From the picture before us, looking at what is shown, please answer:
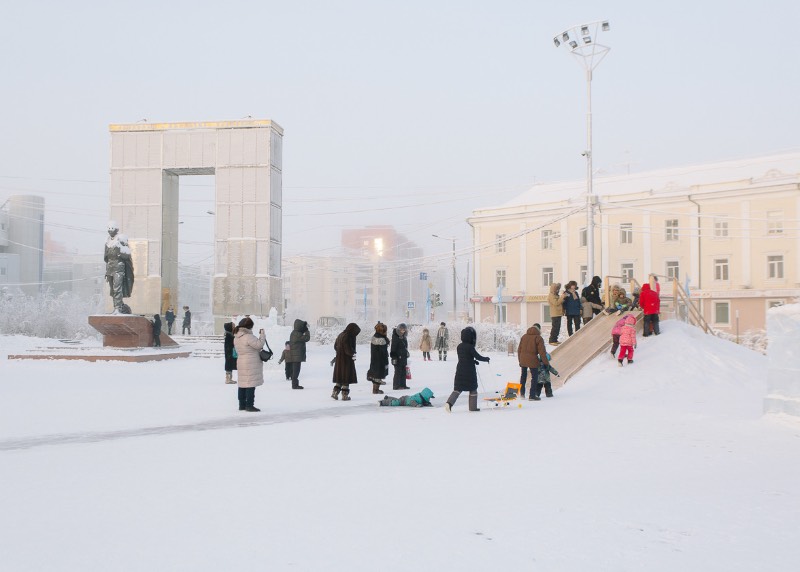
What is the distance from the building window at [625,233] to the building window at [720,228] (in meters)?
5.98

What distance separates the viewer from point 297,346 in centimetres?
1733

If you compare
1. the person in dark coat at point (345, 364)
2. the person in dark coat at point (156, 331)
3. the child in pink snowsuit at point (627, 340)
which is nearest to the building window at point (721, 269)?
the child in pink snowsuit at point (627, 340)

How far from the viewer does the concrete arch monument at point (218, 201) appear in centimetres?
3662

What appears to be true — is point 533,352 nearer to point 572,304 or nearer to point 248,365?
point 248,365

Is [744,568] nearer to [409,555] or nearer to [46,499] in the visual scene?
[409,555]

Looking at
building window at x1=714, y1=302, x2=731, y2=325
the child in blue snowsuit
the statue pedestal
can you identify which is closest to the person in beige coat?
the child in blue snowsuit

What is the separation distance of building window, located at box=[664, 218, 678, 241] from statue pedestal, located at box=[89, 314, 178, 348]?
38.3 meters

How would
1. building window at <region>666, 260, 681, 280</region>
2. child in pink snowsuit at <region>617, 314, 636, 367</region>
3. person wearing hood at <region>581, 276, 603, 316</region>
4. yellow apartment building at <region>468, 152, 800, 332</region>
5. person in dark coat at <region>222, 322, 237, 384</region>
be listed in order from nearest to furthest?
child in pink snowsuit at <region>617, 314, 636, 367</region>
person in dark coat at <region>222, 322, 237, 384</region>
person wearing hood at <region>581, 276, 603, 316</region>
yellow apartment building at <region>468, 152, 800, 332</region>
building window at <region>666, 260, 681, 280</region>

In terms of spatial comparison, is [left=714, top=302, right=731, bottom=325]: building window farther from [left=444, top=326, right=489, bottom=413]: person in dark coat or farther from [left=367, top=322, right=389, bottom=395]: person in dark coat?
[left=444, top=326, right=489, bottom=413]: person in dark coat

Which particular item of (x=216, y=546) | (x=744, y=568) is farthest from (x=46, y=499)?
(x=744, y=568)

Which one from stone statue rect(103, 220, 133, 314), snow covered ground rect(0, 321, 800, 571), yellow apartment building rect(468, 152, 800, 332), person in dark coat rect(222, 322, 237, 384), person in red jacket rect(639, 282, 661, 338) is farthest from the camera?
yellow apartment building rect(468, 152, 800, 332)

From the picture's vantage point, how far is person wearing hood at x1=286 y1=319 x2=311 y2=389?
1706 cm

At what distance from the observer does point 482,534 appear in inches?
208

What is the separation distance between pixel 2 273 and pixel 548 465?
85528mm
